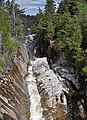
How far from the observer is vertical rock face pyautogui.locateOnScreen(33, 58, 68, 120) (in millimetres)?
28547

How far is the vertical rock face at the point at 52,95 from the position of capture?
28547mm

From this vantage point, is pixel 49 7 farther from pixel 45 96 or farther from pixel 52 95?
pixel 52 95

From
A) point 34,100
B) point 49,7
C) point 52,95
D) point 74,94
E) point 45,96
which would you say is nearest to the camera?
point 52,95

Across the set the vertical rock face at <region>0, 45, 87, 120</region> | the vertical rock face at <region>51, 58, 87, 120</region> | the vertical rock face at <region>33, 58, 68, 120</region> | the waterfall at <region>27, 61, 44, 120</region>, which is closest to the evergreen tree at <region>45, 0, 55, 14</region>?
the vertical rock face at <region>0, 45, 87, 120</region>

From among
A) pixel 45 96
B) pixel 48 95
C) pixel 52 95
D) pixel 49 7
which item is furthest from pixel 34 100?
pixel 49 7

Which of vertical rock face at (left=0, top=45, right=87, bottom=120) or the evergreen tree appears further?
the evergreen tree

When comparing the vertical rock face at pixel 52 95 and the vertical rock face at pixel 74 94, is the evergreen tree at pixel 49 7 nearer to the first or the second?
the vertical rock face at pixel 74 94

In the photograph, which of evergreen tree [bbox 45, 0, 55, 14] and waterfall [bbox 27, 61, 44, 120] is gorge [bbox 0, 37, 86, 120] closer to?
waterfall [bbox 27, 61, 44, 120]

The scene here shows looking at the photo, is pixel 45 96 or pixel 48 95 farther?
pixel 45 96

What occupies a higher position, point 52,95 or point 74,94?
point 52,95

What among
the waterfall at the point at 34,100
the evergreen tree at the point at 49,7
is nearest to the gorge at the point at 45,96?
the waterfall at the point at 34,100

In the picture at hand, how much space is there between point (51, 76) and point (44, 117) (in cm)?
763

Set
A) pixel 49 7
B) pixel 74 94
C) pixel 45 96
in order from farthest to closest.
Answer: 1. pixel 49 7
2. pixel 74 94
3. pixel 45 96

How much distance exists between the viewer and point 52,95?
3034 cm
